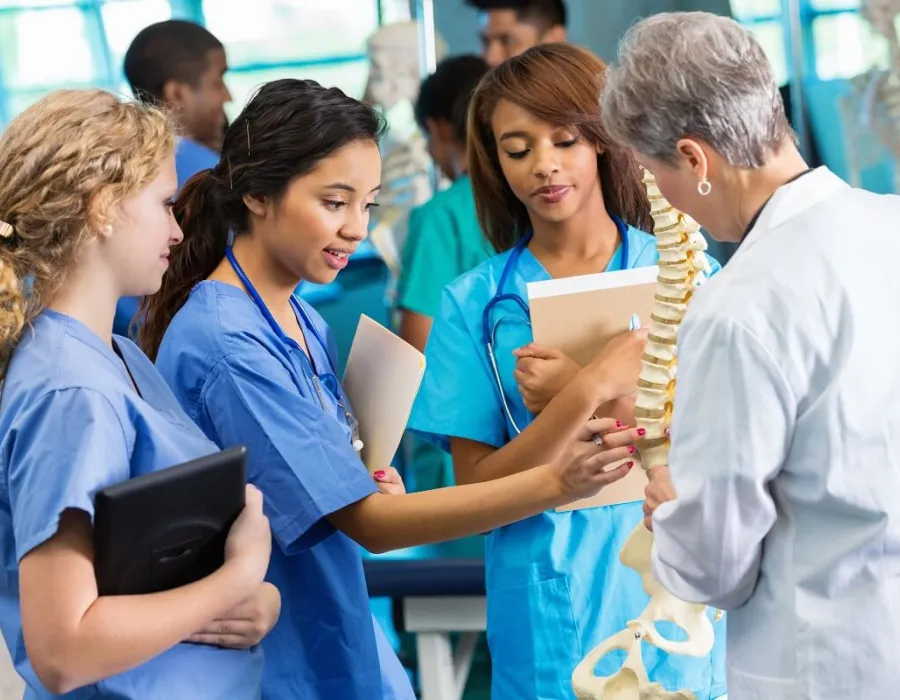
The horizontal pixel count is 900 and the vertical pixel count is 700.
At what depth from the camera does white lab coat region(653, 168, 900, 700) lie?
1088 millimetres

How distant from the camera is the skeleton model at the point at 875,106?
3588 millimetres

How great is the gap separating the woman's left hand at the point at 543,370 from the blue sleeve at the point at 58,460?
603 millimetres

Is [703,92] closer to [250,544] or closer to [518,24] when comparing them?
[250,544]

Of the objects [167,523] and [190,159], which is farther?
[190,159]

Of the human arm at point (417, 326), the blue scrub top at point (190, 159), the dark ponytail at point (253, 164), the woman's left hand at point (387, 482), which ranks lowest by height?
the human arm at point (417, 326)

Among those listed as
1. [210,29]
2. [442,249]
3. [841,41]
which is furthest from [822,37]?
[210,29]

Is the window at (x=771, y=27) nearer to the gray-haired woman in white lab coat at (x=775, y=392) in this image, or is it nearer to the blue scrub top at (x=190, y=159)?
the blue scrub top at (x=190, y=159)

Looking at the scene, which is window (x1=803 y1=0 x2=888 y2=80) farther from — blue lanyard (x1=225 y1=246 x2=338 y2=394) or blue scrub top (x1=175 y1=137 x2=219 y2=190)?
blue lanyard (x1=225 y1=246 x2=338 y2=394)

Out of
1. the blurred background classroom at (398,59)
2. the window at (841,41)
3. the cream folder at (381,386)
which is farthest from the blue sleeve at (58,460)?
the window at (841,41)

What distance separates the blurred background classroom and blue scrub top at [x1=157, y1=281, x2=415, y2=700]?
190 cm

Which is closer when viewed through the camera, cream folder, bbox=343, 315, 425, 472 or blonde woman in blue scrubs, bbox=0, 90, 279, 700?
blonde woman in blue scrubs, bbox=0, 90, 279, 700

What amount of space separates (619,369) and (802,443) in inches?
18.0

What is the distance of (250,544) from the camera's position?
120 centimetres

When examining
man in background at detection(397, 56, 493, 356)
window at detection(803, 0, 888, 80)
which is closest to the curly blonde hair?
man in background at detection(397, 56, 493, 356)
